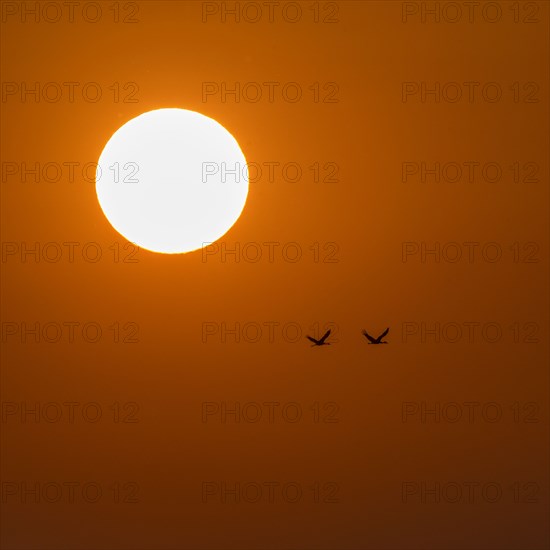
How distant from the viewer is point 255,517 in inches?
93.2

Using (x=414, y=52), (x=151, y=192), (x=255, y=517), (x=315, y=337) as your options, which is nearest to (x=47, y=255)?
(x=151, y=192)

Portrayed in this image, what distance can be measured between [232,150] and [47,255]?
0.70 meters

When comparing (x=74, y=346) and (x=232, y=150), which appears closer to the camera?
(x=232, y=150)

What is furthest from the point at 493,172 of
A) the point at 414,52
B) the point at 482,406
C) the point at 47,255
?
the point at 47,255

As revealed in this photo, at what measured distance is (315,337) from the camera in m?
2.33

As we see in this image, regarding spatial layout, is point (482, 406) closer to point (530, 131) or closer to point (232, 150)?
point (530, 131)

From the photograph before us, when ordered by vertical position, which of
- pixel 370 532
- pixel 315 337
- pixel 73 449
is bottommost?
pixel 370 532

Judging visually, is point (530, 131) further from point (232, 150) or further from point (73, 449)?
point (73, 449)

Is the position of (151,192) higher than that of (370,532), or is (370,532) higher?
(151,192)

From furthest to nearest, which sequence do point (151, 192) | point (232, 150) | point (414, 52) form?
point (414, 52), point (232, 150), point (151, 192)

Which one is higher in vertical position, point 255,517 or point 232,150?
point 232,150

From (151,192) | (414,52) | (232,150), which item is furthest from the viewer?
(414,52)

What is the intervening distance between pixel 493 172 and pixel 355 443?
1.00 meters

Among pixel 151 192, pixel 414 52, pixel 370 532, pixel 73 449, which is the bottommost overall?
pixel 370 532
